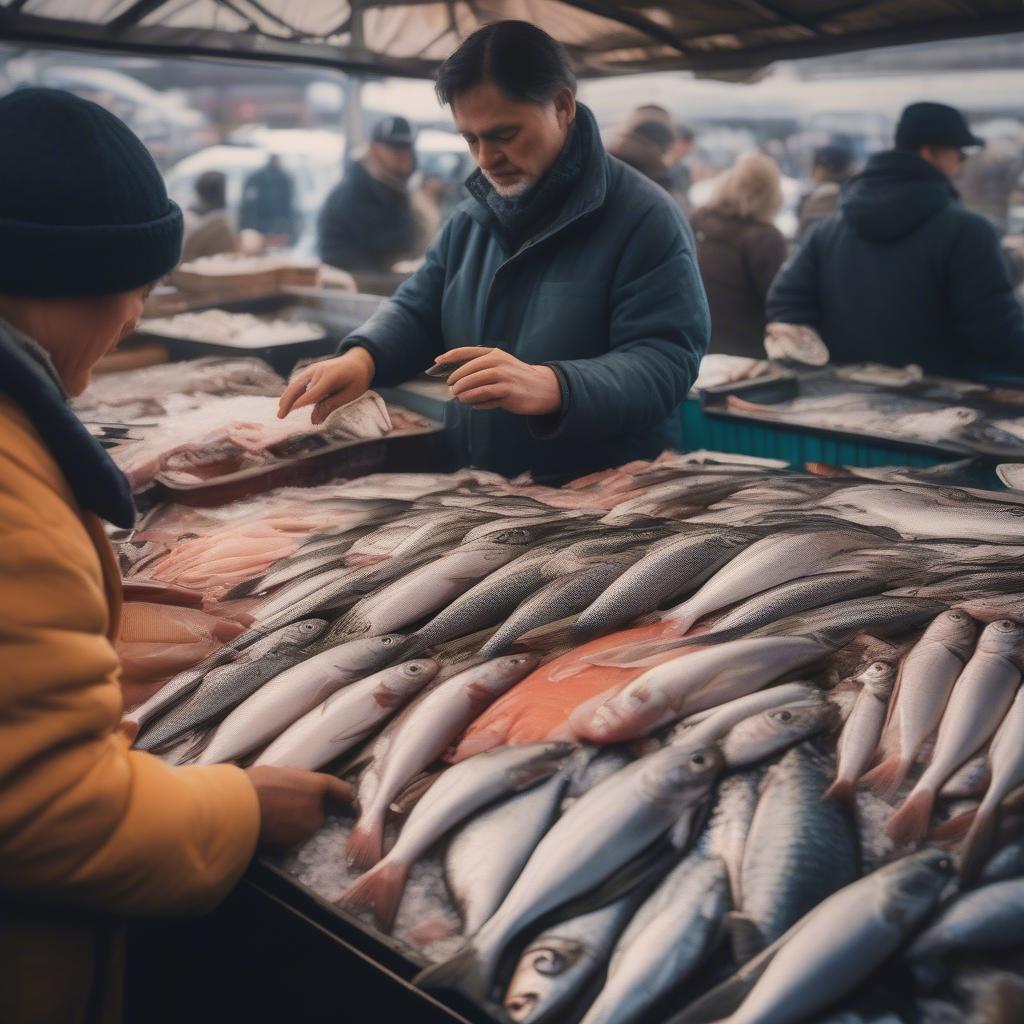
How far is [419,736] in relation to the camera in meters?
1.51

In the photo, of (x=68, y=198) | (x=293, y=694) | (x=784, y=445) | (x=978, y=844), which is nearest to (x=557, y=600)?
(x=293, y=694)

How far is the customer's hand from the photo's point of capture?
138cm

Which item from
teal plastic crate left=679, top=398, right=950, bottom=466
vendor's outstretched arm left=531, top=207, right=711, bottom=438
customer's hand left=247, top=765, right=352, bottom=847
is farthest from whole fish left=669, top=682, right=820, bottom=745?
teal plastic crate left=679, top=398, right=950, bottom=466

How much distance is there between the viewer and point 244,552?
217 cm

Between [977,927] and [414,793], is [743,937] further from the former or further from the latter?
[414,793]

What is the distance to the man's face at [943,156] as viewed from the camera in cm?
429

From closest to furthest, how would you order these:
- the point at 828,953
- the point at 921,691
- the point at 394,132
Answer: the point at 828,953 → the point at 921,691 → the point at 394,132

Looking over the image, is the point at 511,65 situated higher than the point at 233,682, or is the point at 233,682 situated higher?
the point at 511,65

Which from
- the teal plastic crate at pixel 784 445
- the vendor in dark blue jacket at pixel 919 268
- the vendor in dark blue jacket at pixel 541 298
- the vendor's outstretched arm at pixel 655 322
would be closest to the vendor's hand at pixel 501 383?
the vendor in dark blue jacket at pixel 541 298

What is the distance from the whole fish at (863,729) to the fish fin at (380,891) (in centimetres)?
51

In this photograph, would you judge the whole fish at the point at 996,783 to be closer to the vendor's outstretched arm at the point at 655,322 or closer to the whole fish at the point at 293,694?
the whole fish at the point at 293,694

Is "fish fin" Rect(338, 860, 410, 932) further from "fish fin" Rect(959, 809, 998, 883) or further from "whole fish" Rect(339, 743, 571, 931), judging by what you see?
"fish fin" Rect(959, 809, 998, 883)

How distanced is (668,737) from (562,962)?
36 cm

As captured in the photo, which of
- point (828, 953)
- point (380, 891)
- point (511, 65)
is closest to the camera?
point (828, 953)
